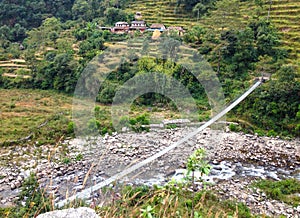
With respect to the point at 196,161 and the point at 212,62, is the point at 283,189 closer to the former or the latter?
the point at 196,161

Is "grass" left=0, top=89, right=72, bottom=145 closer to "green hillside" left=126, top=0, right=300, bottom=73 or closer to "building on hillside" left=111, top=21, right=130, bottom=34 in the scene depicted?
"building on hillside" left=111, top=21, right=130, bottom=34

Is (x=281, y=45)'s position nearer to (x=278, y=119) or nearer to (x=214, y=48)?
(x=214, y=48)

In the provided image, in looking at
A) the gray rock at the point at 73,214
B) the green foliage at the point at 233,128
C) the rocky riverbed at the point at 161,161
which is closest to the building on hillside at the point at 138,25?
the rocky riverbed at the point at 161,161

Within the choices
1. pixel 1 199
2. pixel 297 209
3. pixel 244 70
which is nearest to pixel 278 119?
pixel 244 70

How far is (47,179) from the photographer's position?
20.7 feet

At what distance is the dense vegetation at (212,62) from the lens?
363 inches

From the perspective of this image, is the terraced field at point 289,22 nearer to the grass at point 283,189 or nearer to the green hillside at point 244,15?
the green hillside at point 244,15

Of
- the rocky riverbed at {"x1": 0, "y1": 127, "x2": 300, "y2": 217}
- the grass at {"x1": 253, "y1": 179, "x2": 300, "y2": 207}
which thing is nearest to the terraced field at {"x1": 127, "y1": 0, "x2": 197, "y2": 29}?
the rocky riverbed at {"x1": 0, "y1": 127, "x2": 300, "y2": 217}

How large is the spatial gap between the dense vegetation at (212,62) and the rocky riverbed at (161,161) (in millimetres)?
1230

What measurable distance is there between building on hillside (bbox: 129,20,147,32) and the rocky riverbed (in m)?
7.43

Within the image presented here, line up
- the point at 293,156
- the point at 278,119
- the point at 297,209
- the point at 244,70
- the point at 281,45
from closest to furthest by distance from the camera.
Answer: the point at 297,209, the point at 293,156, the point at 278,119, the point at 244,70, the point at 281,45

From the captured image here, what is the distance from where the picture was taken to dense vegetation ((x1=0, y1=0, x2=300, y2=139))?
30.2 ft

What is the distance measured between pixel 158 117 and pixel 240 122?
99.5 inches

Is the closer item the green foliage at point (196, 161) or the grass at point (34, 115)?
the green foliage at point (196, 161)
